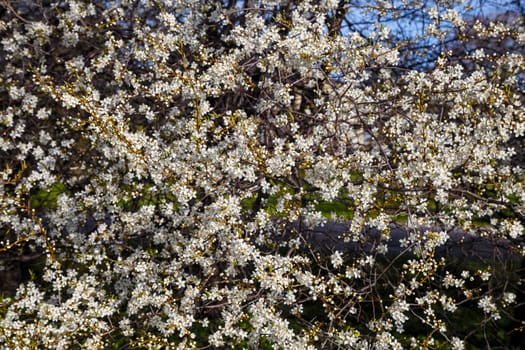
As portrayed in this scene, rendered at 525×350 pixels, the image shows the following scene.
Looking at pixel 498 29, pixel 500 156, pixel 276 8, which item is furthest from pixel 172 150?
pixel 498 29

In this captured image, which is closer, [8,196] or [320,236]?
[8,196]

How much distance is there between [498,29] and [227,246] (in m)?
3.14

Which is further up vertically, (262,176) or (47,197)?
(47,197)

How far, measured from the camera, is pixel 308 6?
414 centimetres

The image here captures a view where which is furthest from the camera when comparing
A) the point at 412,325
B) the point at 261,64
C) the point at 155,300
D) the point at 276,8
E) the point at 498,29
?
the point at 412,325

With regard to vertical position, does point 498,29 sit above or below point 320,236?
above

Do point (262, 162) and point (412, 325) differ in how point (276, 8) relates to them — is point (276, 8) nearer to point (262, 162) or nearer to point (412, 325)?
point (262, 162)

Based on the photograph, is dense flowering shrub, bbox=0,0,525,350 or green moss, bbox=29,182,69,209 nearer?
dense flowering shrub, bbox=0,0,525,350

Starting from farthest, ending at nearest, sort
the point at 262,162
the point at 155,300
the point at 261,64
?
the point at 261,64 → the point at 155,300 → the point at 262,162

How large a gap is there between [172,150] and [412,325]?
474cm

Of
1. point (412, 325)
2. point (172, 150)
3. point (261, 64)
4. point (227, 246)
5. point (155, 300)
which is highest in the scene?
point (261, 64)

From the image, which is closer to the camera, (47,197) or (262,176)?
(262,176)

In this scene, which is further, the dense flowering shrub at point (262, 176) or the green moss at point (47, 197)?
the green moss at point (47, 197)

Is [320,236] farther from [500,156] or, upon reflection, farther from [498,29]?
[498,29]
